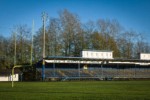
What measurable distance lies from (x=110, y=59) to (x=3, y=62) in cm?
2648

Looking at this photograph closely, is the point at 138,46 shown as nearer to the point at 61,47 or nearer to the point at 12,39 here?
the point at 61,47

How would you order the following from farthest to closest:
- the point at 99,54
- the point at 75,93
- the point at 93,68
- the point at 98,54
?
the point at 99,54 → the point at 98,54 → the point at 93,68 → the point at 75,93

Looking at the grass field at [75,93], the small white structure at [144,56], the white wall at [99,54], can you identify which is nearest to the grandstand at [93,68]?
the white wall at [99,54]

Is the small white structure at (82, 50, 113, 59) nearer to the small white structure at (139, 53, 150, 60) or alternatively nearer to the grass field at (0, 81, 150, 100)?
the small white structure at (139, 53, 150, 60)

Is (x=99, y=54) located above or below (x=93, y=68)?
above

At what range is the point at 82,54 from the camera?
75375mm

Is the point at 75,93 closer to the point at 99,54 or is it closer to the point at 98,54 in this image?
the point at 98,54

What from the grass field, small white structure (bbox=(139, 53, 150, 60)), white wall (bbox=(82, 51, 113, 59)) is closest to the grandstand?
white wall (bbox=(82, 51, 113, 59))

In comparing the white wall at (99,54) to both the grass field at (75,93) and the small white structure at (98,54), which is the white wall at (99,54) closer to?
the small white structure at (98,54)

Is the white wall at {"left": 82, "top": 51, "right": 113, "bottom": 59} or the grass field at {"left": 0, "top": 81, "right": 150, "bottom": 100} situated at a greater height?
the white wall at {"left": 82, "top": 51, "right": 113, "bottom": 59}

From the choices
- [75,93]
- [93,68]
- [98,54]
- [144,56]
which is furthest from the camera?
[144,56]

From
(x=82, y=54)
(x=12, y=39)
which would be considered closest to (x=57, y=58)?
(x=82, y=54)

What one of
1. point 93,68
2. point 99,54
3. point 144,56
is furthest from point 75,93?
point 144,56

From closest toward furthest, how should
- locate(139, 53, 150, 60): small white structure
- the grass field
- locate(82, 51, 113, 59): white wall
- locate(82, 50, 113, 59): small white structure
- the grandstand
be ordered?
the grass field < the grandstand < locate(82, 50, 113, 59): small white structure < locate(82, 51, 113, 59): white wall < locate(139, 53, 150, 60): small white structure
